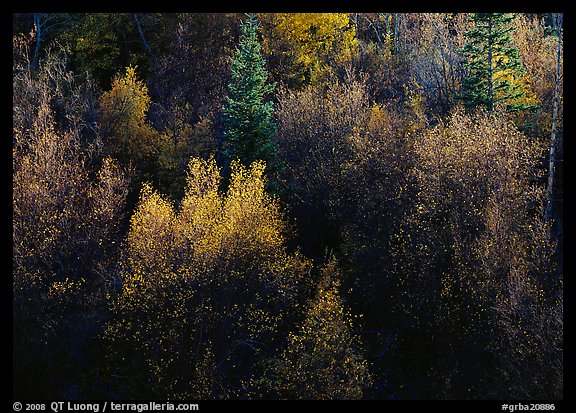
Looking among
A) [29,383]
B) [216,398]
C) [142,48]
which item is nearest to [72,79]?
[142,48]

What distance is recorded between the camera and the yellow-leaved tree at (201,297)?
2847 centimetres

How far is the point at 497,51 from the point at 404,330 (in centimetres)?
1902

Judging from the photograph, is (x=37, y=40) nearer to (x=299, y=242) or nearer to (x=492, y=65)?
(x=299, y=242)

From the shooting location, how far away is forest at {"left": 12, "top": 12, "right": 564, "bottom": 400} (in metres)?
27.7

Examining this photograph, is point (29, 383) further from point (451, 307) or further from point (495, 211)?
point (495, 211)

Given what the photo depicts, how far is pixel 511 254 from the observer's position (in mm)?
27688

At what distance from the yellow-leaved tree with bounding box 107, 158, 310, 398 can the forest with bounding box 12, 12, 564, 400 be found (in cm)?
12

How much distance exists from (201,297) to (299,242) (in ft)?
33.5

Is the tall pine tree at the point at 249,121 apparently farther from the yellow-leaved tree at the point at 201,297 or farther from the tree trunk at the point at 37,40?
the tree trunk at the point at 37,40

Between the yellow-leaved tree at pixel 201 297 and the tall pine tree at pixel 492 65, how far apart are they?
1613 centimetres

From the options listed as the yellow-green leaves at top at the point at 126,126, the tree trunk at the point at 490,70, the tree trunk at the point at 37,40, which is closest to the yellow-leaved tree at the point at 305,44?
the yellow-green leaves at top at the point at 126,126

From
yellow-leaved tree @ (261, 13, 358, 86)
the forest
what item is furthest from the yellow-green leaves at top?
yellow-leaved tree @ (261, 13, 358, 86)

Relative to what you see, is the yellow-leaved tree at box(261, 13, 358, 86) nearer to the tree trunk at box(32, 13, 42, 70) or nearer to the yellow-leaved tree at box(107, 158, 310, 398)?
the tree trunk at box(32, 13, 42, 70)
